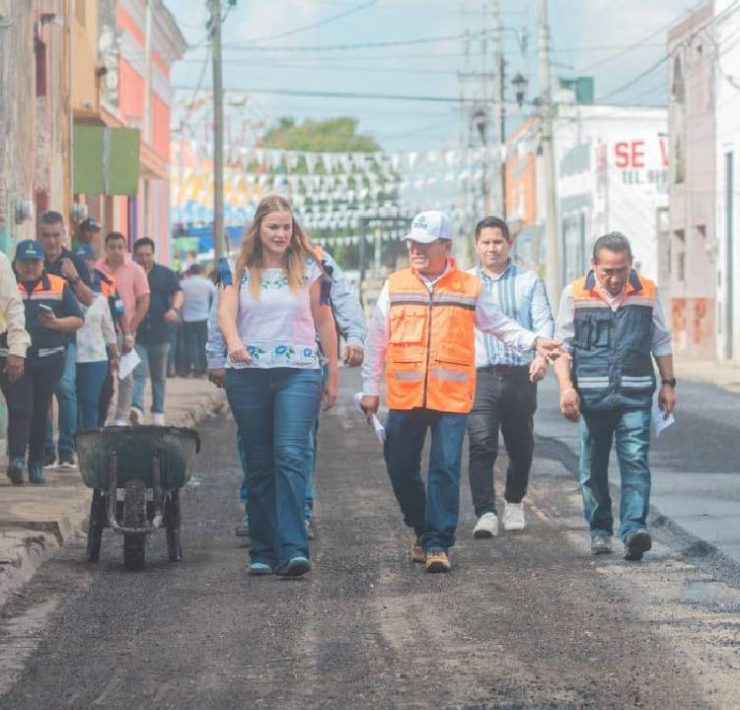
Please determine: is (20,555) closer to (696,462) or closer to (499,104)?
(696,462)

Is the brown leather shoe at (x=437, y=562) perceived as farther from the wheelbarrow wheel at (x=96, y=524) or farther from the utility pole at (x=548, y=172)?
the utility pole at (x=548, y=172)

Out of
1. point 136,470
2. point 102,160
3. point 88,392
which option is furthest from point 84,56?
point 136,470

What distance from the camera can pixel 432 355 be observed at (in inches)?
388

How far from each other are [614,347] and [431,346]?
101cm

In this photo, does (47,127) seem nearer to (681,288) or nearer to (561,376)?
(561,376)

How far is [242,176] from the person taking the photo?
200 feet

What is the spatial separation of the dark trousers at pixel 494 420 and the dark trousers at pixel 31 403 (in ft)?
11.1

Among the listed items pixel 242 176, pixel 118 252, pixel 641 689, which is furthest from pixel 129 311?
pixel 242 176

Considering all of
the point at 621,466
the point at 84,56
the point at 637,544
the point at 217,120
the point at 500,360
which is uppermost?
the point at 217,120

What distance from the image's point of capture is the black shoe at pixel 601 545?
33.5 ft

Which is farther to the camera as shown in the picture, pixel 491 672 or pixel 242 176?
pixel 242 176

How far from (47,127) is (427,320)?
12.2 meters

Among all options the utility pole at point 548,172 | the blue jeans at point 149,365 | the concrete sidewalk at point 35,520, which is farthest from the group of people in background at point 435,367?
the utility pole at point 548,172

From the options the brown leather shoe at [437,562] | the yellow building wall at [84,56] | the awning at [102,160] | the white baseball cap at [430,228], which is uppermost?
the yellow building wall at [84,56]
